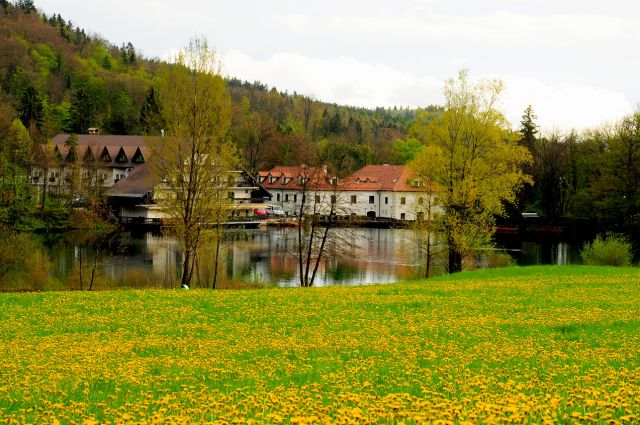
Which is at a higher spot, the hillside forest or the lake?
the hillside forest

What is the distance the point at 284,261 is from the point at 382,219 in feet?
148

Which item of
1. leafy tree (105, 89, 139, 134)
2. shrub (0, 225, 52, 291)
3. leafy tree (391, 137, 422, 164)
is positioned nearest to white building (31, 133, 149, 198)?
leafy tree (105, 89, 139, 134)

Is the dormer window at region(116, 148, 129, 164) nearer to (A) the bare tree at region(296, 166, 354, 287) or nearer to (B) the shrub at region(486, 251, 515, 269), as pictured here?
(A) the bare tree at region(296, 166, 354, 287)

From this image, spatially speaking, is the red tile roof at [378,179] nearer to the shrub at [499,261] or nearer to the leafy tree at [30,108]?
the shrub at [499,261]

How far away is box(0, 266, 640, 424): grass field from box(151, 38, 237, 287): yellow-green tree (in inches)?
453

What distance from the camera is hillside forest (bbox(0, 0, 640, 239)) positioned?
7469 cm

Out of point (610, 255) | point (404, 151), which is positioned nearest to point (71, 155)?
point (404, 151)

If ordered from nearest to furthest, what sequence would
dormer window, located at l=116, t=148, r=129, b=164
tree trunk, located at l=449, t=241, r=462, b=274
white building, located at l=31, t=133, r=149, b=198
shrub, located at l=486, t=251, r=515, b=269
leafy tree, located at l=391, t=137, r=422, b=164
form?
tree trunk, located at l=449, t=241, r=462, b=274 → shrub, located at l=486, t=251, r=515, b=269 → white building, located at l=31, t=133, r=149, b=198 → dormer window, located at l=116, t=148, r=129, b=164 → leafy tree, located at l=391, t=137, r=422, b=164

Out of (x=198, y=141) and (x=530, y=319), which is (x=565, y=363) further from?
(x=198, y=141)

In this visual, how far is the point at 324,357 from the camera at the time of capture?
1431 centimetres

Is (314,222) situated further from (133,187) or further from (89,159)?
(89,159)

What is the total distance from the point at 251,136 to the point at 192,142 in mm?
94062

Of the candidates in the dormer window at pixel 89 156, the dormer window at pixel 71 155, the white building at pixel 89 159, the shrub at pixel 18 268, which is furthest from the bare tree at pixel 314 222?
the dormer window at pixel 71 155

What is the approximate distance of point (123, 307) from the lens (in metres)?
23.5
